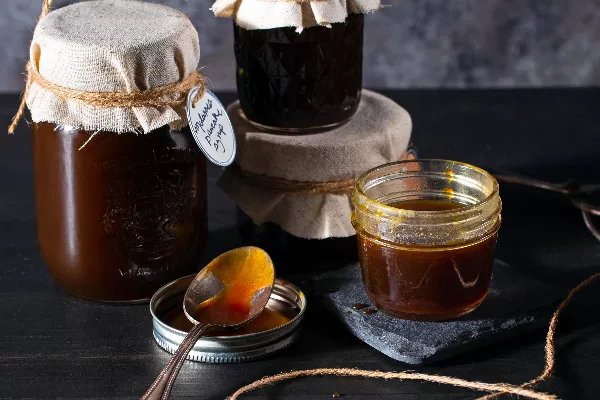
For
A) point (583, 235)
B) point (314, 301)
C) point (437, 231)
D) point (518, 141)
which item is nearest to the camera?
point (437, 231)

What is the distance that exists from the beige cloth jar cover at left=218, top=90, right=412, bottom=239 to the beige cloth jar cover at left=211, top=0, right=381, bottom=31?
18 centimetres

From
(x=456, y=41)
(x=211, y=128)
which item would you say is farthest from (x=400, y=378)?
(x=456, y=41)

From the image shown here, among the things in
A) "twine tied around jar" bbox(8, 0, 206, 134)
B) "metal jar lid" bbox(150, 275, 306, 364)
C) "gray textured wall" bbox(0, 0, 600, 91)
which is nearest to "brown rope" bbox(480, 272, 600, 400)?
"metal jar lid" bbox(150, 275, 306, 364)

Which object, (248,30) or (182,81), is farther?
(248,30)

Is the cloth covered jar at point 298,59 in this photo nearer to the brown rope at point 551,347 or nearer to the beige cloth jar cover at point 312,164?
the beige cloth jar cover at point 312,164

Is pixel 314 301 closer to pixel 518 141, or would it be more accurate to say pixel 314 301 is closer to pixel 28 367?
pixel 28 367

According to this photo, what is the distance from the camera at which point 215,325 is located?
55.2 inches

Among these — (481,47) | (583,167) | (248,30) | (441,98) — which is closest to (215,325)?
(248,30)

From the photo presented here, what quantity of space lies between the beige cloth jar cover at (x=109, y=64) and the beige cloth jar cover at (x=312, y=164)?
185mm

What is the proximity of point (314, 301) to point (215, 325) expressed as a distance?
7.8 inches

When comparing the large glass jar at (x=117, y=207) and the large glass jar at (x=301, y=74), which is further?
the large glass jar at (x=301, y=74)

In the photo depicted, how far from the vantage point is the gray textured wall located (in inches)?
96.7

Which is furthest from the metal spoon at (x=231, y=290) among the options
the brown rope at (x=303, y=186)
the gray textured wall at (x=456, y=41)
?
the gray textured wall at (x=456, y=41)

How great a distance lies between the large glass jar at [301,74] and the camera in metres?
1.57
